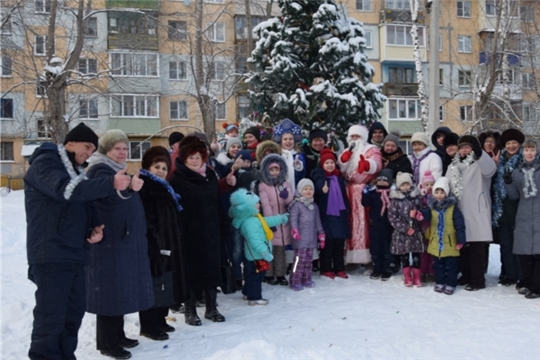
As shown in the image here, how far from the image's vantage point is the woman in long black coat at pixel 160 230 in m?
5.21

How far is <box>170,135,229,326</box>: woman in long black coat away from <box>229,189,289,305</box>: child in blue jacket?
61cm

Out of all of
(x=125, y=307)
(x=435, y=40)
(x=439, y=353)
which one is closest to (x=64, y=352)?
(x=125, y=307)

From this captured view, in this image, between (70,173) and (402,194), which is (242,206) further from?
(70,173)

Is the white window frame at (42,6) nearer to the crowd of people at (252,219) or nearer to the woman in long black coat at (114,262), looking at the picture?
the crowd of people at (252,219)

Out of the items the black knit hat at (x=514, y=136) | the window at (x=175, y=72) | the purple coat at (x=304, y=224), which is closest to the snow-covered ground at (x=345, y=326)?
the purple coat at (x=304, y=224)

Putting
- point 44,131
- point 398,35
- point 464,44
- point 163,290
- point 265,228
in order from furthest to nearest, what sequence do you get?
point 398,35
point 464,44
point 44,131
point 265,228
point 163,290

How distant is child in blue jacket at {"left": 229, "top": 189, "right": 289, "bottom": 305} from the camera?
6.30m

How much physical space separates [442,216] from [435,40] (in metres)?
6.45

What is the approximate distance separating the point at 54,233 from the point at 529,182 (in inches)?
217

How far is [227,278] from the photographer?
632cm

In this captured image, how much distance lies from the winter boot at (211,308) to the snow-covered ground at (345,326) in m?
0.08

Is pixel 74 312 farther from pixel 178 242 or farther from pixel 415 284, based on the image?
pixel 415 284

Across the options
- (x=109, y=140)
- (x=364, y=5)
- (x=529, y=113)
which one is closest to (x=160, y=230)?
(x=109, y=140)

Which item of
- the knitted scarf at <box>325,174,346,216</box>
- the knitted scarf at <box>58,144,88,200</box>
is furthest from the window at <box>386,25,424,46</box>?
the knitted scarf at <box>58,144,88,200</box>
